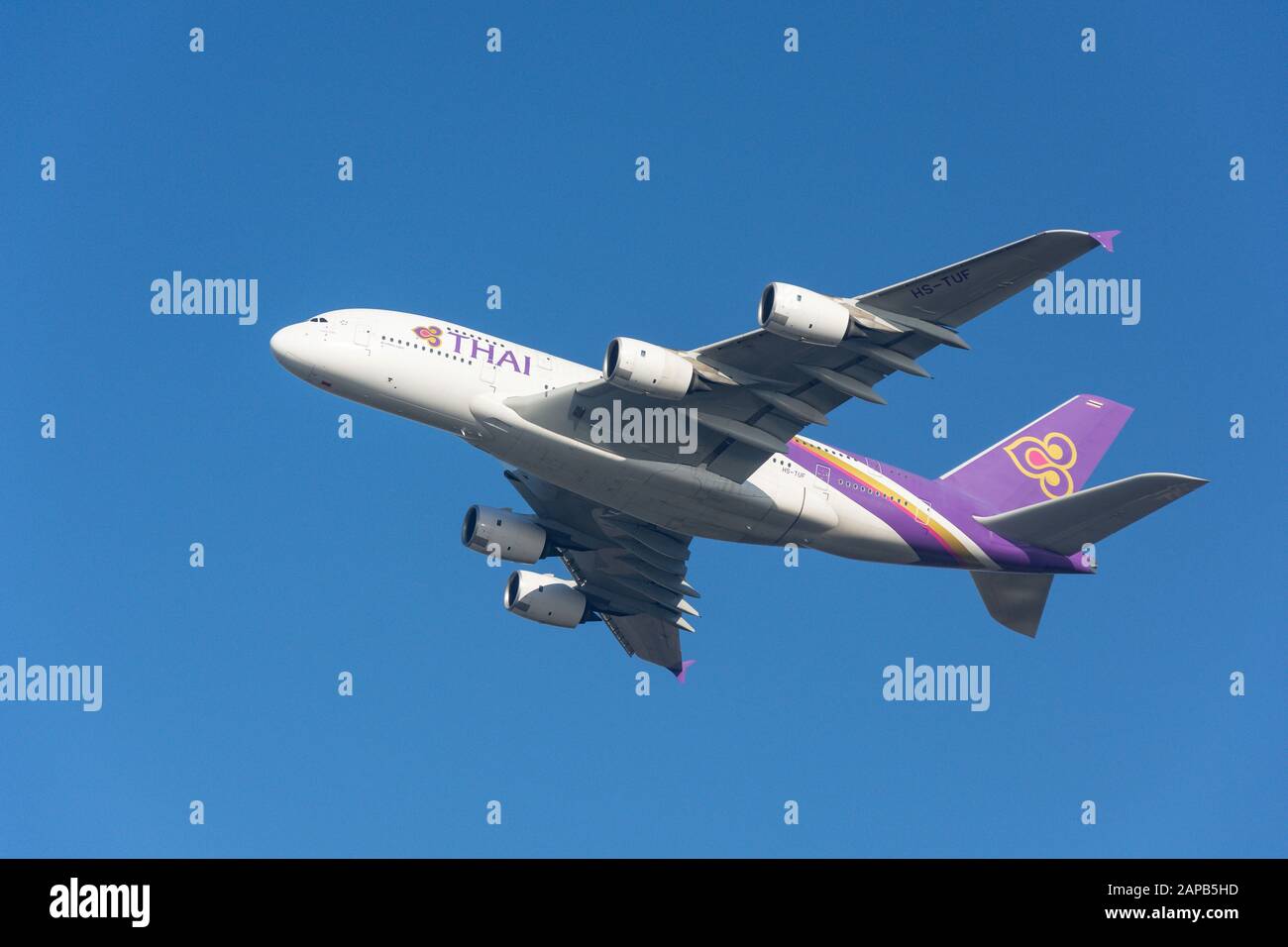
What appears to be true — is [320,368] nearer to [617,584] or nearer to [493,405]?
[493,405]

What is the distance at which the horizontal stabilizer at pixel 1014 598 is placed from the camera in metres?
44.3

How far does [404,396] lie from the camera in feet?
127

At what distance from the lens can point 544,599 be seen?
154 ft

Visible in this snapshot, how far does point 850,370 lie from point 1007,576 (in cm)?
1133

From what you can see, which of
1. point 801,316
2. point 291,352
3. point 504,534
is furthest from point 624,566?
point 801,316

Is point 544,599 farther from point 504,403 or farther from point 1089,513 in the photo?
point 1089,513

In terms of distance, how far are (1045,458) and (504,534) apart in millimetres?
18605

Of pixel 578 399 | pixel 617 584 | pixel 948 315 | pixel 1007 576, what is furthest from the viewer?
pixel 617 584

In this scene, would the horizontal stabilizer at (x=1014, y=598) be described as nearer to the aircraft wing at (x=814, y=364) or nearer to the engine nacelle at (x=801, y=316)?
the aircraft wing at (x=814, y=364)

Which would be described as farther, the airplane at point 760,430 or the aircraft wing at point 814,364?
the airplane at point 760,430

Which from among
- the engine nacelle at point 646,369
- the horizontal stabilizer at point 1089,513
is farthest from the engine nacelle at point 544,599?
the horizontal stabilizer at point 1089,513

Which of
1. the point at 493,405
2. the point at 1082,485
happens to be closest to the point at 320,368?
the point at 493,405

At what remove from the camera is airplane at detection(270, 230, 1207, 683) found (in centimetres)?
3525

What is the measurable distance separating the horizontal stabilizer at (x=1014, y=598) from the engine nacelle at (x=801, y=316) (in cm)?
1338
